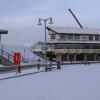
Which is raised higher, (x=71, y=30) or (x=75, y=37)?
(x=71, y=30)

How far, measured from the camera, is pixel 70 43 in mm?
88688

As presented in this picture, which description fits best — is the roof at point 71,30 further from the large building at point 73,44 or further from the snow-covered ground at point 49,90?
the snow-covered ground at point 49,90

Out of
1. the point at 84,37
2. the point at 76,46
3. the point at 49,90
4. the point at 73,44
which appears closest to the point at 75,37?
the point at 73,44

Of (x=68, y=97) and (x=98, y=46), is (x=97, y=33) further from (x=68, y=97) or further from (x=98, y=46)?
(x=68, y=97)

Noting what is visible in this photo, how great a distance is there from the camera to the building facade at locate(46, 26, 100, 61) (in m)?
87.2

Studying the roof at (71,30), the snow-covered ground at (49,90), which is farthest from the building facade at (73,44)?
the snow-covered ground at (49,90)

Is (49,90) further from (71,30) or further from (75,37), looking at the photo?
(71,30)

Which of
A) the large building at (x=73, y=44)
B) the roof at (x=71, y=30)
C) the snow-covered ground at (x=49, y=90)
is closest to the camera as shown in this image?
the snow-covered ground at (x=49, y=90)

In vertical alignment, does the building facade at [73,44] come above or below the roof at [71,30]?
below

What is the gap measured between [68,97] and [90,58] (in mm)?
80570

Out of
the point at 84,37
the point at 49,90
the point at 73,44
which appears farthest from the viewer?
the point at 84,37

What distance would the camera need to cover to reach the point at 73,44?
88.9 meters

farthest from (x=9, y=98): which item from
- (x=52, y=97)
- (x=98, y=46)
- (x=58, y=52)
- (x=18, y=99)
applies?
(x=98, y=46)

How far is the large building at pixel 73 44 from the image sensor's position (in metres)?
87.2
